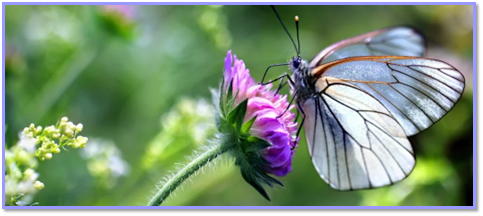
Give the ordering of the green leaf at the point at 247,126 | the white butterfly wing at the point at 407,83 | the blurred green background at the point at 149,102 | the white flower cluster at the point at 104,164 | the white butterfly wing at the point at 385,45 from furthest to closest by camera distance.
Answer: the blurred green background at the point at 149,102 < the white flower cluster at the point at 104,164 < the white butterfly wing at the point at 385,45 < the white butterfly wing at the point at 407,83 < the green leaf at the point at 247,126

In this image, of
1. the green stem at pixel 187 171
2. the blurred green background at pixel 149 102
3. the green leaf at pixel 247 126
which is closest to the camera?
the green stem at pixel 187 171

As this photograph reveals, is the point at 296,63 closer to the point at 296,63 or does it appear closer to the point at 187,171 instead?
the point at 296,63

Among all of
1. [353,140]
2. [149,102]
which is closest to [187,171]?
[353,140]

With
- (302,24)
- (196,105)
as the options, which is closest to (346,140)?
(196,105)

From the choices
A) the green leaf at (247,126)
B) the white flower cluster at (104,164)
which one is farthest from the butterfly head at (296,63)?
the white flower cluster at (104,164)

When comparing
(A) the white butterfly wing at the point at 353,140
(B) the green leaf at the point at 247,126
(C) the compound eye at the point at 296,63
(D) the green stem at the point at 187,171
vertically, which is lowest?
(A) the white butterfly wing at the point at 353,140

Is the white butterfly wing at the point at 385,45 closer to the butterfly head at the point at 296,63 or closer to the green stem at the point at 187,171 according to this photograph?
the butterfly head at the point at 296,63
